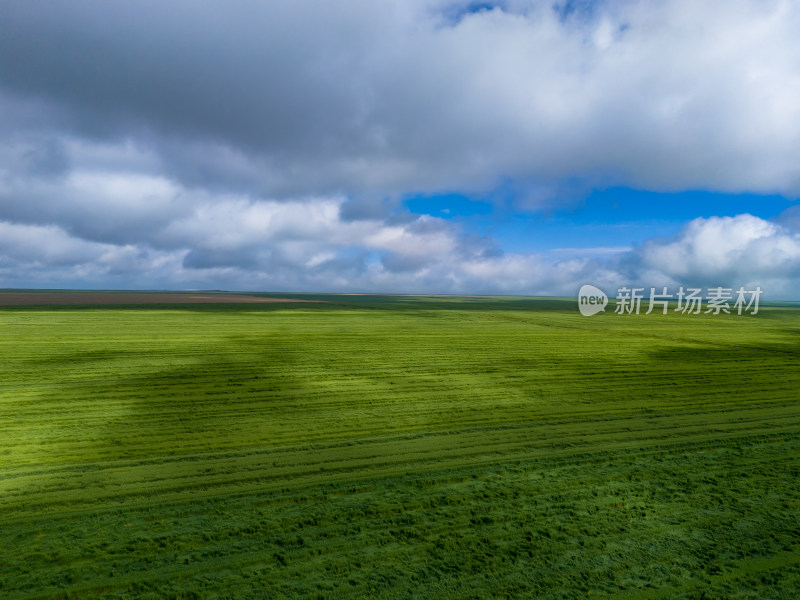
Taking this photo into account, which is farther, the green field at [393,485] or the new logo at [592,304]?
the new logo at [592,304]

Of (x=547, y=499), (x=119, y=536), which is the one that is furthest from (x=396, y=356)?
(x=119, y=536)

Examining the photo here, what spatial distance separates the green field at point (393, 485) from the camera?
19.9 feet

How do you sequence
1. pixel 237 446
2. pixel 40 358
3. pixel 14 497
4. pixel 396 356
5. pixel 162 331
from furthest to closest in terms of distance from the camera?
1. pixel 162 331
2. pixel 396 356
3. pixel 40 358
4. pixel 237 446
5. pixel 14 497

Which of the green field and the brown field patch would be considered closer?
the green field

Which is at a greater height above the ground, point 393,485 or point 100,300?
point 100,300

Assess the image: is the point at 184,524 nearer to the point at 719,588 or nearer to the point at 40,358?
the point at 719,588

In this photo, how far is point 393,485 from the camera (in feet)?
28.3

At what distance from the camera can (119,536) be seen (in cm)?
684

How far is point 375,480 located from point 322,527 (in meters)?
1.84

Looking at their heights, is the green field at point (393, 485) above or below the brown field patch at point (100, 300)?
below

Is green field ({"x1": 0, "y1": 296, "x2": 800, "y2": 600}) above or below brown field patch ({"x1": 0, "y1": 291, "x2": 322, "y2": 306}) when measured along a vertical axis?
below

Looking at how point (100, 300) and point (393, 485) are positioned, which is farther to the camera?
Answer: point (100, 300)

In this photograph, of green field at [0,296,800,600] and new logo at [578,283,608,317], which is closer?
green field at [0,296,800,600]

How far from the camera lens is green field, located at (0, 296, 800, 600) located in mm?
6059
